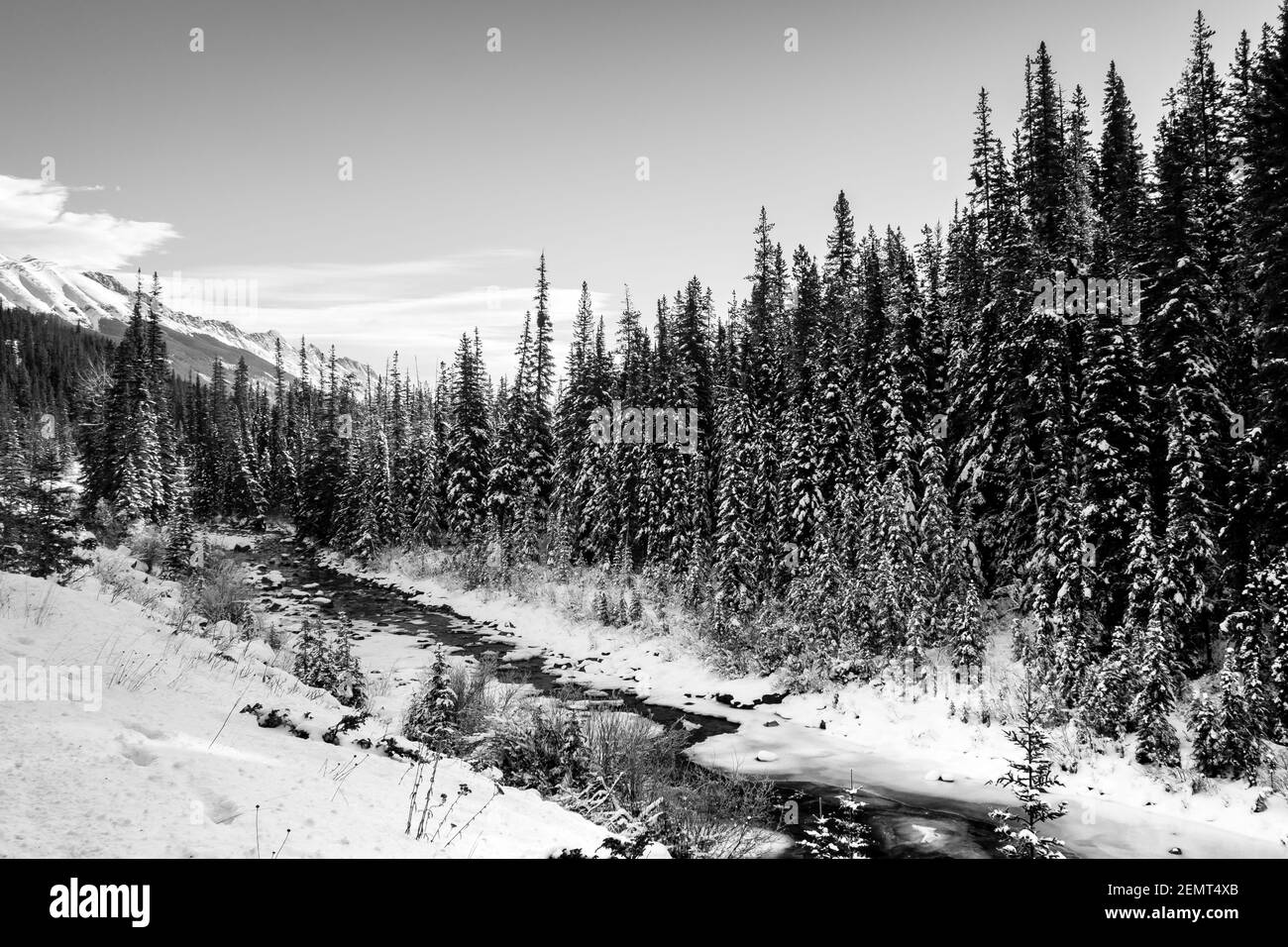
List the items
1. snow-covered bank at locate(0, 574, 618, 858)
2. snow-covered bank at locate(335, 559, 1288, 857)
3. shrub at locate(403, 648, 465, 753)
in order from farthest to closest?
snow-covered bank at locate(335, 559, 1288, 857), shrub at locate(403, 648, 465, 753), snow-covered bank at locate(0, 574, 618, 858)

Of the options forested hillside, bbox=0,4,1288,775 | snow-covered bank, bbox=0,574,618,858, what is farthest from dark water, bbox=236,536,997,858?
snow-covered bank, bbox=0,574,618,858

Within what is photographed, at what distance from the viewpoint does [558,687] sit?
82.8 feet

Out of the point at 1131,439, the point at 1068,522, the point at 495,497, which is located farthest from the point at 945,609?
the point at 495,497

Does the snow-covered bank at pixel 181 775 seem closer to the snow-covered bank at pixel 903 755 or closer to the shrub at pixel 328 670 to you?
the shrub at pixel 328 670

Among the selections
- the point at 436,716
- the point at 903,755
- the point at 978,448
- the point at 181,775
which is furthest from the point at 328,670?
the point at 978,448

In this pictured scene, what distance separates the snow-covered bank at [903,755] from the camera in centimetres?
1388

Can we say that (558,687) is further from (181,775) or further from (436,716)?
(181,775)

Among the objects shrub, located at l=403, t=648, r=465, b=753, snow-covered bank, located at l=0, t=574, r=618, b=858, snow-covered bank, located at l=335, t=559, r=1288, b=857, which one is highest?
snow-covered bank, located at l=0, t=574, r=618, b=858

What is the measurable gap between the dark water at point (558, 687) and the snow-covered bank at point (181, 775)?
25.2 feet

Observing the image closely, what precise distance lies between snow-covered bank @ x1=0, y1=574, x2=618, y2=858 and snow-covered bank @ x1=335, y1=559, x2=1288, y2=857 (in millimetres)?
12403

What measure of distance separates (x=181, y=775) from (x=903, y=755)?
19.1m

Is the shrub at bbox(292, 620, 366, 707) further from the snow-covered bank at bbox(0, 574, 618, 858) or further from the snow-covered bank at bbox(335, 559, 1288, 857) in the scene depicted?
the snow-covered bank at bbox(335, 559, 1288, 857)

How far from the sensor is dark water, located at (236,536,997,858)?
1396cm
